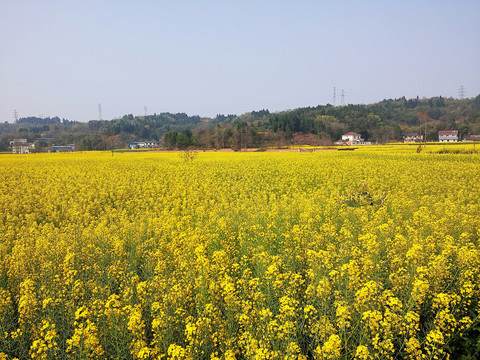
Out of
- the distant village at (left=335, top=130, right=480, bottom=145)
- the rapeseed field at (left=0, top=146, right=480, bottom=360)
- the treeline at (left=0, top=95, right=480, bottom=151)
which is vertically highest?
the treeline at (left=0, top=95, right=480, bottom=151)

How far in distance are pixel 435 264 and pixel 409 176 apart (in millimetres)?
15655

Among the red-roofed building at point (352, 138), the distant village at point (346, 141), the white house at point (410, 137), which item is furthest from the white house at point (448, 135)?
the red-roofed building at point (352, 138)

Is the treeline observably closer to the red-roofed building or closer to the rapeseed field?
the red-roofed building

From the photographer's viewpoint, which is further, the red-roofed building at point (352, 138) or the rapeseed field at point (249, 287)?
the red-roofed building at point (352, 138)

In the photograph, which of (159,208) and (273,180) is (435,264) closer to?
A: (159,208)

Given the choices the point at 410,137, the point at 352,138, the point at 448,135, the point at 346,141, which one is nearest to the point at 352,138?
the point at 352,138

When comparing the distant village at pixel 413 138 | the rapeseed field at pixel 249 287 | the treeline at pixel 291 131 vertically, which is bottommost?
the rapeseed field at pixel 249 287

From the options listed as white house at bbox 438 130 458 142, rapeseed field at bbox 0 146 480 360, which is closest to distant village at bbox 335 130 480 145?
white house at bbox 438 130 458 142

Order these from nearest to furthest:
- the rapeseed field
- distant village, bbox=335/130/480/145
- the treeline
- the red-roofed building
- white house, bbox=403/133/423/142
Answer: the rapeseed field < the treeline < distant village, bbox=335/130/480/145 < the red-roofed building < white house, bbox=403/133/423/142

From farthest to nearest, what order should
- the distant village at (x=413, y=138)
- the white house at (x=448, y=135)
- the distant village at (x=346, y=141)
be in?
the white house at (x=448, y=135)
the distant village at (x=413, y=138)
the distant village at (x=346, y=141)

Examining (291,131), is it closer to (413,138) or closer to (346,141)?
(346,141)

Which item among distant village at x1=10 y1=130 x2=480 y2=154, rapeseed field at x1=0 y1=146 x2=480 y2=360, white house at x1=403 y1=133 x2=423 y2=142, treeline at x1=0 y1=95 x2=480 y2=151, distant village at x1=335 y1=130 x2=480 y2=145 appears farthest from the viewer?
white house at x1=403 y1=133 x2=423 y2=142

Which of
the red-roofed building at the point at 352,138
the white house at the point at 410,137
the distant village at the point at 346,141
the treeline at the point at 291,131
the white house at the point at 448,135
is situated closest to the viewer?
the distant village at the point at 346,141

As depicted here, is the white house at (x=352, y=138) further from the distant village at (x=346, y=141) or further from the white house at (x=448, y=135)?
the white house at (x=448, y=135)
